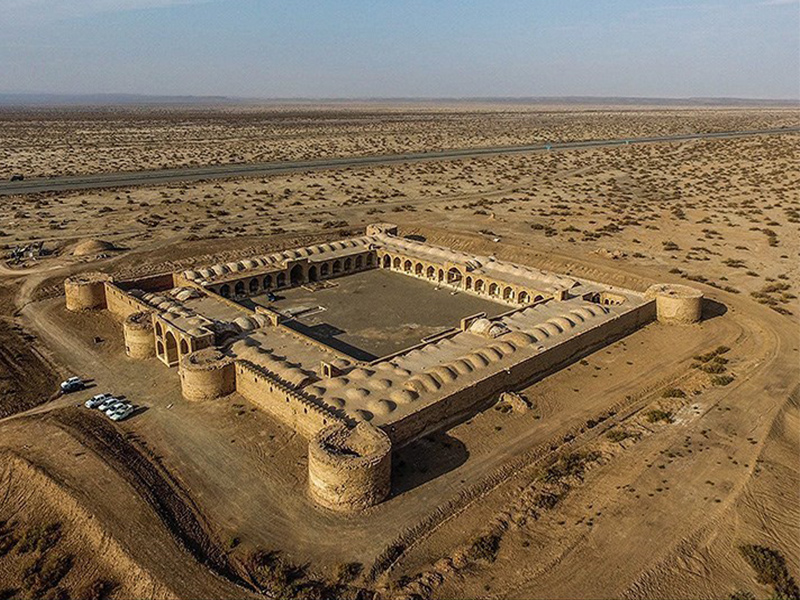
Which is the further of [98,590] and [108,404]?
[108,404]

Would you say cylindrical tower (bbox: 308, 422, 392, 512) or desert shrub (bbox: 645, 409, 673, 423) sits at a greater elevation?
cylindrical tower (bbox: 308, 422, 392, 512)

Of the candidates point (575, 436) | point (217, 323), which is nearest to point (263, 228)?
point (217, 323)

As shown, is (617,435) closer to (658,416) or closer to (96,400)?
(658,416)

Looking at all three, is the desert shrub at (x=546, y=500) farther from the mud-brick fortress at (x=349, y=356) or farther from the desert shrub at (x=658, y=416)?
the desert shrub at (x=658, y=416)

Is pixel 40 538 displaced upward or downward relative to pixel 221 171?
downward

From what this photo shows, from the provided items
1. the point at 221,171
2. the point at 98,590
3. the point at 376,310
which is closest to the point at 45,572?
the point at 98,590

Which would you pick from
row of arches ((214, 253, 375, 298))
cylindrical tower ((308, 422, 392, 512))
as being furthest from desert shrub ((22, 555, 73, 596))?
row of arches ((214, 253, 375, 298))

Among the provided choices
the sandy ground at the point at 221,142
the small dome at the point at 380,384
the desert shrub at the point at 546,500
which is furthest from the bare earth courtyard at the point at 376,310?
the sandy ground at the point at 221,142

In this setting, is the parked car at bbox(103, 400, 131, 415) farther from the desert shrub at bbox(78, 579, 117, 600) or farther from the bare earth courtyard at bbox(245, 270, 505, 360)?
the bare earth courtyard at bbox(245, 270, 505, 360)
